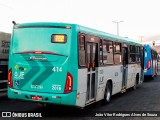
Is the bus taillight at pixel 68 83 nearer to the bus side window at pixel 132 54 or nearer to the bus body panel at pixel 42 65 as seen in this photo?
the bus body panel at pixel 42 65

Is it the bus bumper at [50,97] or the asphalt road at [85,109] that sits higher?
the bus bumper at [50,97]

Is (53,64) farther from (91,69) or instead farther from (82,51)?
(91,69)

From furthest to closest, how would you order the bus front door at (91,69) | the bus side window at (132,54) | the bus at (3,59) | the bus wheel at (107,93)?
the bus side window at (132,54) → the bus at (3,59) → the bus wheel at (107,93) → the bus front door at (91,69)

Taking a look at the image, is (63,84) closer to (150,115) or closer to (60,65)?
(60,65)

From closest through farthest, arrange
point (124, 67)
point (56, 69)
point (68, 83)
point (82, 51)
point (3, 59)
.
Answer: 1. point (68, 83)
2. point (56, 69)
3. point (82, 51)
4. point (3, 59)
5. point (124, 67)

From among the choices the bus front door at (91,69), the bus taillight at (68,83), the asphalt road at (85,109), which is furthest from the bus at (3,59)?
the bus taillight at (68,83)

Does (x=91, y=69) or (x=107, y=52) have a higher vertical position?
(x=107, y=52)

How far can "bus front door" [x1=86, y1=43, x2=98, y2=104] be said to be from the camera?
982cm

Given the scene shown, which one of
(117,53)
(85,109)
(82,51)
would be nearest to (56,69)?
(82,51)

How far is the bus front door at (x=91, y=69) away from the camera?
32.2 ft

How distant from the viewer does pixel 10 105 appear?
11438 mm

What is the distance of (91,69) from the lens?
33.0 ft

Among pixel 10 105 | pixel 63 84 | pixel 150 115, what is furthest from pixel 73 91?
pixel 10 105

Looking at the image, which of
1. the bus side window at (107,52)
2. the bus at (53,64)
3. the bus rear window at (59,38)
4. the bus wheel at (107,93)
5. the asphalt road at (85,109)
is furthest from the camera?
the bus wheel at (107,93)
